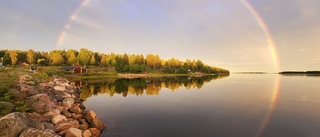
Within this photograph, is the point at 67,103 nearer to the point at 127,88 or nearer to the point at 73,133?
the point at 73,133

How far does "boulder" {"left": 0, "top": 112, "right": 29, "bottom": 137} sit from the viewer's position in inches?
436

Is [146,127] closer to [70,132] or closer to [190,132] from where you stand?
[190,132]

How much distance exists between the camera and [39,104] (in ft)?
60.0

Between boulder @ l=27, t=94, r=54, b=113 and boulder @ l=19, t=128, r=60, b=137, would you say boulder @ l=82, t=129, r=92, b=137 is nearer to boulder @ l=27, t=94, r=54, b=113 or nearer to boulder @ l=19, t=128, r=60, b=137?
boulder @ l=19, t=128, r=60, b=137

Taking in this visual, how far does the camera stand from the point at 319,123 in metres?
20.6

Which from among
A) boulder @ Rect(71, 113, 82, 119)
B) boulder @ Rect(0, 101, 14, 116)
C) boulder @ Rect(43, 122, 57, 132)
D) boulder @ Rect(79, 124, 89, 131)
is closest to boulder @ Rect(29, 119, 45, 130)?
boulder @ Rect(43, 122, 57, 132)

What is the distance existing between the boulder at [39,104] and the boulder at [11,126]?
20.7 ft

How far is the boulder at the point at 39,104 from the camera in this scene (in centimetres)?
1781

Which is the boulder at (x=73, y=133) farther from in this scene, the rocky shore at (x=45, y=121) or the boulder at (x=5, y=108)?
the boulder at (x=5, y=108)

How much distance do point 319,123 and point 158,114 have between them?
60.5 feet

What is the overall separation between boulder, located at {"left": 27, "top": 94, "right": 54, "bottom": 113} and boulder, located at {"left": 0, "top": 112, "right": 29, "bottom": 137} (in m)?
6.32

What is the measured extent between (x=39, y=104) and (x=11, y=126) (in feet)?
24.9

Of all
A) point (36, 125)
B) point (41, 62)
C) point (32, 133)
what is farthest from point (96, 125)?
point (41, 62)

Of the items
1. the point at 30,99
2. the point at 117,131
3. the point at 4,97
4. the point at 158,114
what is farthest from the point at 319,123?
the point at 4,97
